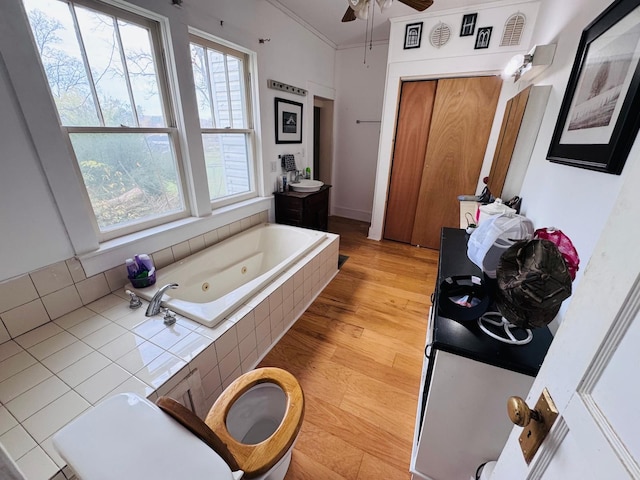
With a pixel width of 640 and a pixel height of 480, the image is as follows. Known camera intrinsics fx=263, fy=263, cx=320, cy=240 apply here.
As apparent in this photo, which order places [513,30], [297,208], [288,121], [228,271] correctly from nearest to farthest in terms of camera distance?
1. [228,271]
2. [513,30]
3. [297,208]
4. [288,121]

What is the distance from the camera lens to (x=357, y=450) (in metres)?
1.30

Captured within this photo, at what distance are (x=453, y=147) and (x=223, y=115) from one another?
8.15 feet

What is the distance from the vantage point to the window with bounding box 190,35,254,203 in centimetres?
215

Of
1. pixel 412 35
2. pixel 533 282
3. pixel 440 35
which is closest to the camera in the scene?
pixel 533 282

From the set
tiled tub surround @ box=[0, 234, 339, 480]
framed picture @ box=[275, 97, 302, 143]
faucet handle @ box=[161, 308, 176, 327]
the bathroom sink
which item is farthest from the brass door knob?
framed picture @ box=[275, 97, 302, 143]

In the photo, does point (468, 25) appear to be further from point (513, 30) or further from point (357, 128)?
point (357, 128)

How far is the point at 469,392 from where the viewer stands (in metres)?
0.92

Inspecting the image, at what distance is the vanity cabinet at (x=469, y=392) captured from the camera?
0.85 metres

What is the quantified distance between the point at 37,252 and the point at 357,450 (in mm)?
1890

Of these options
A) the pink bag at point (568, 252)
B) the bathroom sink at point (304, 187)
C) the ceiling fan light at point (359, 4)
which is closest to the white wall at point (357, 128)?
the bathroom sink at point (304, 187)

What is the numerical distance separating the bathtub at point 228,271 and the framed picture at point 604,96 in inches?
67.6

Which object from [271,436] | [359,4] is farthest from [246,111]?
[271,436]

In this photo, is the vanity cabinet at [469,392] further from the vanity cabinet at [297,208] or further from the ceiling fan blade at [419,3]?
the vanity cabinet at [297,208]

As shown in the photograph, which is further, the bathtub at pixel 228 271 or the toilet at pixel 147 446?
the bathtub at pixel 228 271
